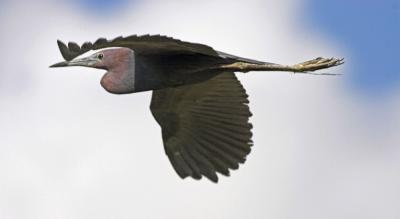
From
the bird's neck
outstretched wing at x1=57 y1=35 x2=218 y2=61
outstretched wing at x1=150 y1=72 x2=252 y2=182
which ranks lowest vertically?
outstretched wing at x1=150 y1=72 x2=252 y2=182

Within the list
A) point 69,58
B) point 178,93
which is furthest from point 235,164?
point 69,58

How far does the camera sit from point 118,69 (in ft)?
37.4

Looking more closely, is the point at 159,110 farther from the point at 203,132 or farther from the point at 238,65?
the point at 238,65

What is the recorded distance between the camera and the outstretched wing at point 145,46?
9430 millimetres

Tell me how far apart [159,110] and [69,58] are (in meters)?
2.29

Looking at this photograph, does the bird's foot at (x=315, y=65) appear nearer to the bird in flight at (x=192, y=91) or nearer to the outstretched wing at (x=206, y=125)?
the bird in flight at (x=192, y=91)

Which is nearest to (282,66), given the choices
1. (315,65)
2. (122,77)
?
(315,65)

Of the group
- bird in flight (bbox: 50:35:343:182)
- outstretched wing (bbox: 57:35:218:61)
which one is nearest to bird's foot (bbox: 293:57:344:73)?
bird in flight (bbox: 50:35:343:182)

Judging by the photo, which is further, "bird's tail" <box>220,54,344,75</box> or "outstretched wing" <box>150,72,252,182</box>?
"outstretched wing" <box>150,72,252,182</box>

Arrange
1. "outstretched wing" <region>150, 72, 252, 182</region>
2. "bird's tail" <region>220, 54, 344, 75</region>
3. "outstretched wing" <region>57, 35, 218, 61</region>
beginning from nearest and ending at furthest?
"outstretched wing" <region>57, 35, 218, 61</region>
"bird's tail" <region>220, 54, 344, 75</region>
"outstretched wing" <region>150, 72, 252, 182</region>

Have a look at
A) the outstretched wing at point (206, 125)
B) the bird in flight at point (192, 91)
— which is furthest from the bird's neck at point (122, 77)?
the outstretched wing at point (206, 125)

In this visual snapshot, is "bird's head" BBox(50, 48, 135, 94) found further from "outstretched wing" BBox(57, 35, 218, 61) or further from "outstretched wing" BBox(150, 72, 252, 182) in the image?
"outstretched wing" BBox(150, 72, 252, 182)

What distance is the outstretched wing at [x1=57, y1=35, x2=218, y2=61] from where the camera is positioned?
9.43 meters

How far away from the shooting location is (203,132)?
1303 centimetres
